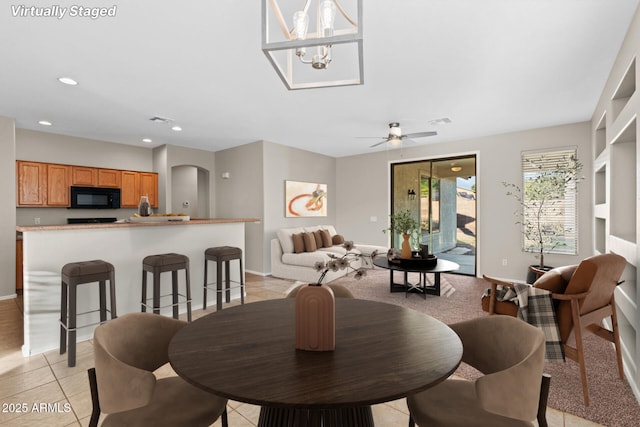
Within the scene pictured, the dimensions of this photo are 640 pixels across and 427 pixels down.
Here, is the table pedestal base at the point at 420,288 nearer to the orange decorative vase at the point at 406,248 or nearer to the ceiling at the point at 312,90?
the orange decorative vase at the point at 406,248

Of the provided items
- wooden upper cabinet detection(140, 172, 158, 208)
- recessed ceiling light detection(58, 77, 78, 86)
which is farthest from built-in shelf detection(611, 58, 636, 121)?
wooden upper cabinet detection(140, 172, 158, 208)

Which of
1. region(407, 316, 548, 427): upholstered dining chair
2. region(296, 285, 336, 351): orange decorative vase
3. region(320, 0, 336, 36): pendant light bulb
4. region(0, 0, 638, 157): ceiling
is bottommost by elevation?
region(407, 316, 548, 427): upholstered dining chair

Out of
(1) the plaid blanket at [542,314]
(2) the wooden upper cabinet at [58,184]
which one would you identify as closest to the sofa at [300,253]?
(1) the plaid blanket at [542,314]

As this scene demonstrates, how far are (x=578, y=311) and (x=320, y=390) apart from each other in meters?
2.03

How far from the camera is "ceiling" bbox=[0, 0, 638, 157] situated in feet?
7.04

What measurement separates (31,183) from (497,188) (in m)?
7.79

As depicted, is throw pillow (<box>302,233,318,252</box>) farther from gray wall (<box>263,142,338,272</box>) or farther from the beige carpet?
the beige carpet

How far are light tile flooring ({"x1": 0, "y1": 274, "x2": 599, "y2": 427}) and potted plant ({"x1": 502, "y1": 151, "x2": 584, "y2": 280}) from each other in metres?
3.72

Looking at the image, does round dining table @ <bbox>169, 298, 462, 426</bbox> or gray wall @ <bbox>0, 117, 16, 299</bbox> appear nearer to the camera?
round dining table @ <bbox>169, 298, 462, 426</bbox>

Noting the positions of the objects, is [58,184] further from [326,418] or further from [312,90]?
[326,418]

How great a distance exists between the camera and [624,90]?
2.80 m

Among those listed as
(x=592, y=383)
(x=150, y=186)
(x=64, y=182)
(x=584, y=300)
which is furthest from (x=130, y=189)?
(x=592, y=383)

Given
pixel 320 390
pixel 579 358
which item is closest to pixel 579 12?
pixel 579 358

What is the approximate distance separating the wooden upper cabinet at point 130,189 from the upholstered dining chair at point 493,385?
6322mm
